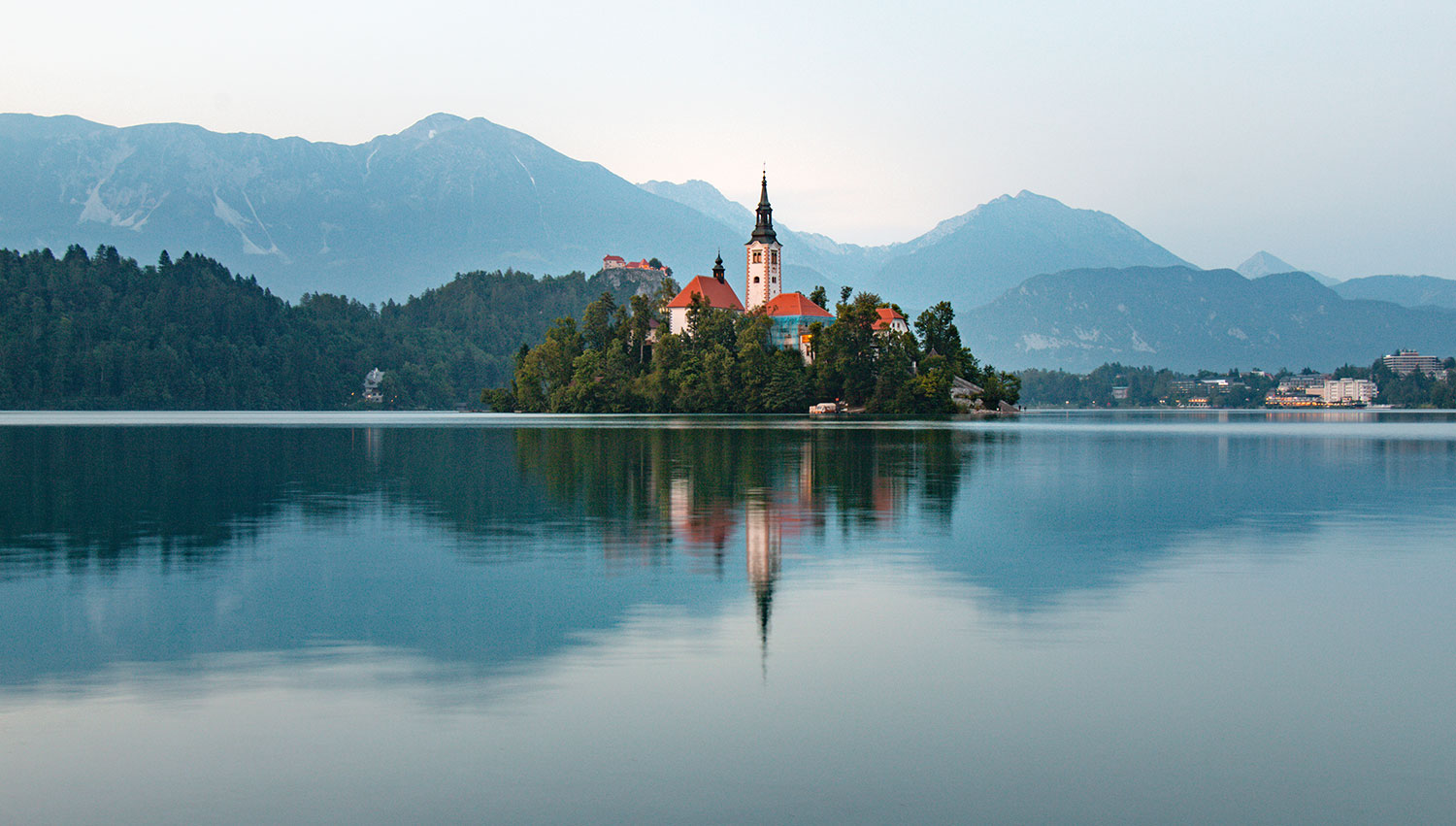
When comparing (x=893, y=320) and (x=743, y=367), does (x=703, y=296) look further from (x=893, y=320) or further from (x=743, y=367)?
(x=893, y=320)

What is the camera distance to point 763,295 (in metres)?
170

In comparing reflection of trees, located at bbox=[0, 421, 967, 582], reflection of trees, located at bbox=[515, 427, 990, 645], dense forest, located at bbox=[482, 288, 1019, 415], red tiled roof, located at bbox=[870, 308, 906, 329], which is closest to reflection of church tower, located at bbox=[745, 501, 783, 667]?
reflection of trees, located at bbox=[515, 427, 990, 645]

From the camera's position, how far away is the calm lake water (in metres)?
8.00

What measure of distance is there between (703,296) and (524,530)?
142m

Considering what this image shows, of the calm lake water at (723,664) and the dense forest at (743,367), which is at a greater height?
the dense forest at (743,367)

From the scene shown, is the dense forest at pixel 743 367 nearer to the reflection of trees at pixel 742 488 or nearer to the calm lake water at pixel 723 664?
the reflection of trees at pixel 742 488

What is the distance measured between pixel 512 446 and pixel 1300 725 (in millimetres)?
53586

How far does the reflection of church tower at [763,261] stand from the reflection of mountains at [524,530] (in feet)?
391

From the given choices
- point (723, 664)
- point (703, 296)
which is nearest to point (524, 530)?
point (723, 664)

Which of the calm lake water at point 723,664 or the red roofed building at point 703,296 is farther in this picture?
the red roofed building at point 703,296

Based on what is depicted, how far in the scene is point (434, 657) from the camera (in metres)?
12.1

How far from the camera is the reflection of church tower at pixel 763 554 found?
14.7m

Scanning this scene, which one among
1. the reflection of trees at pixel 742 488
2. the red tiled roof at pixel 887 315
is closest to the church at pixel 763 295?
the red tiled roof at pixel 887 315

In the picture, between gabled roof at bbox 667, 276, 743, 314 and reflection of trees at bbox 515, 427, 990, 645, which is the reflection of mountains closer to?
reflection of trees at bbox 515, 427, 990, 645
